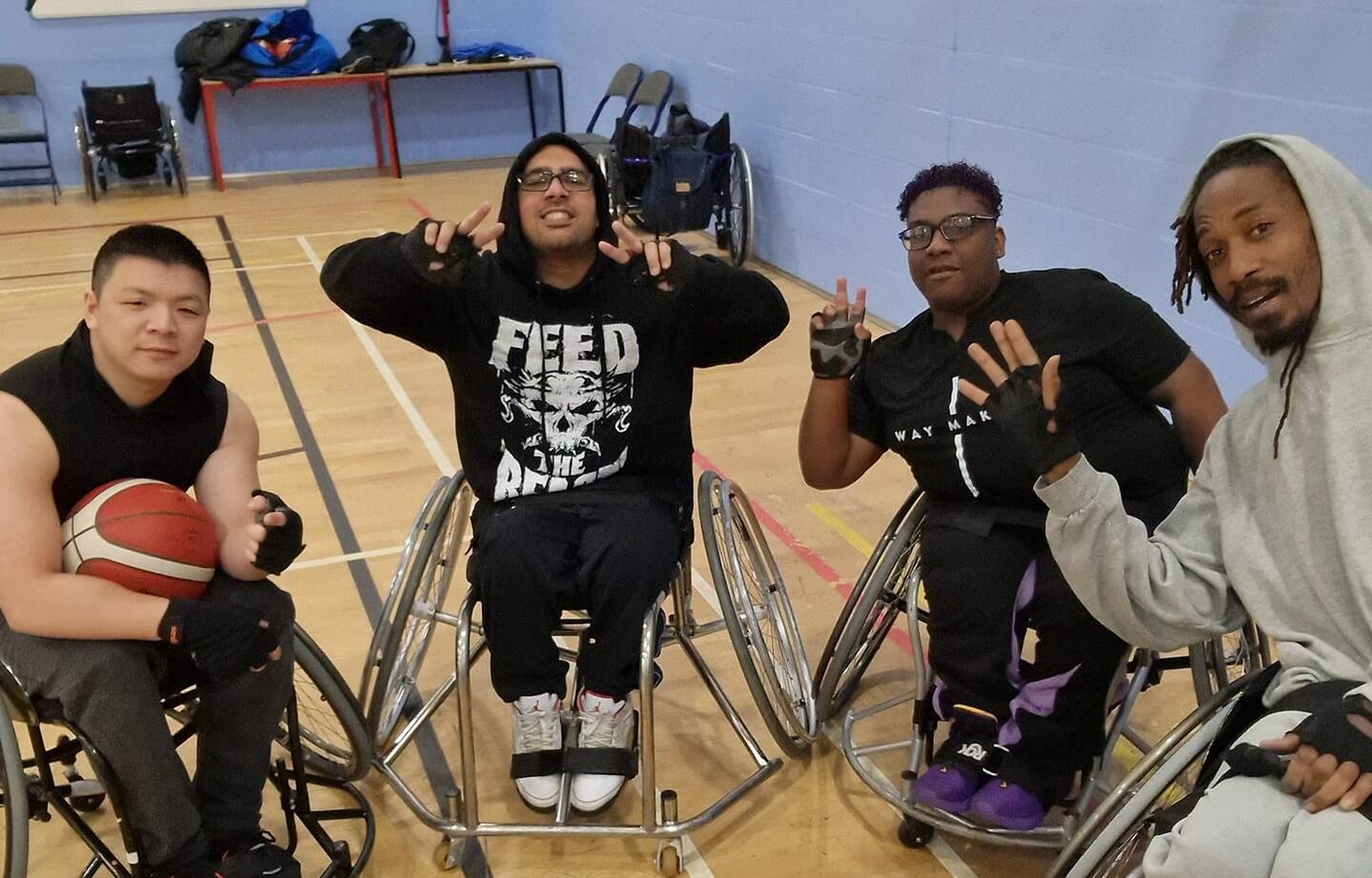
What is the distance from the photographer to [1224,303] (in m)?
1.56

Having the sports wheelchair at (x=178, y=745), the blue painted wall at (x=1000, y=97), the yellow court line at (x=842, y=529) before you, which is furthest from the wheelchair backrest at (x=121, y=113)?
the sports wheelchair at (x=178, y=745)

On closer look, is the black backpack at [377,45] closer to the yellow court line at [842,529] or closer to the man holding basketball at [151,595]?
the yellow court line at [842,529]

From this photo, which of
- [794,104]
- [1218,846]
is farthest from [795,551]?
[794,104]

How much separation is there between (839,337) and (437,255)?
2.21ft

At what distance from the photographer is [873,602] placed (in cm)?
220

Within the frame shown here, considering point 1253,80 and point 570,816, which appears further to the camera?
point 1253,80

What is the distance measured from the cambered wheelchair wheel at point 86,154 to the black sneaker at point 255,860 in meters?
6.89

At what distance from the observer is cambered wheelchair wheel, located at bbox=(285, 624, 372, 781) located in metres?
1.98

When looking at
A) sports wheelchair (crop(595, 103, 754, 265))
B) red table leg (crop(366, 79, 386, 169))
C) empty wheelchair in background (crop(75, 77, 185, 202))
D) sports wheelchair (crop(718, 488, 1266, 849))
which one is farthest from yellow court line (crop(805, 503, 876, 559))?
red table leg (crop(366, 79, 386, 169))

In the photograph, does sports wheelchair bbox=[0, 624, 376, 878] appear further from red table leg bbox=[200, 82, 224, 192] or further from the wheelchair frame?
red table leg bbox=[200, 82, 224, 192]

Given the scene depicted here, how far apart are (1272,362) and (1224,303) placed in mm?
97

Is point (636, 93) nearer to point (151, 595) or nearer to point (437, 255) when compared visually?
point (437, 255)

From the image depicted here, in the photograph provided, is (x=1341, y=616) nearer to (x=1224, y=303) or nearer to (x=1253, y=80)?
(x=1224, y=303)

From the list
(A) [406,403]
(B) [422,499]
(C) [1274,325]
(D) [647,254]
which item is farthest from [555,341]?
(A) [406,403]
